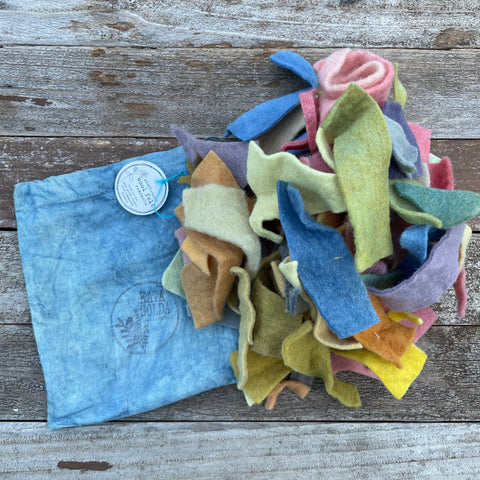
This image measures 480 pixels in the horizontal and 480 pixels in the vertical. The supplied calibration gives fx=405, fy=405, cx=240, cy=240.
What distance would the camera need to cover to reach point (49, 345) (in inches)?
23.3

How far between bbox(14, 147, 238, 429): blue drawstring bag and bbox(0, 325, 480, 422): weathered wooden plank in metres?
0.05

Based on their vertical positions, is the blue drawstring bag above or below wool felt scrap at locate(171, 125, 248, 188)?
below

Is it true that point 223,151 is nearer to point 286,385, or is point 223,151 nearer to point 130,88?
point 130,88

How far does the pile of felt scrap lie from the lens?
1.42ft

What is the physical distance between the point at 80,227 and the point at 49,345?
18 centimetres

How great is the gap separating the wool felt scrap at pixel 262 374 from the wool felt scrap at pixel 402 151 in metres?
0.30

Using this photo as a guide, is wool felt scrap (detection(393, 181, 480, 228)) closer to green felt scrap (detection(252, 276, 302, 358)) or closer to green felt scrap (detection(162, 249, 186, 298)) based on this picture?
green felt scrap (detection(252, 276, 302, 358))

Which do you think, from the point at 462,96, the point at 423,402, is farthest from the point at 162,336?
the point at 462,96

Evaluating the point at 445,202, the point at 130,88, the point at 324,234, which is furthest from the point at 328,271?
the point at 130,88

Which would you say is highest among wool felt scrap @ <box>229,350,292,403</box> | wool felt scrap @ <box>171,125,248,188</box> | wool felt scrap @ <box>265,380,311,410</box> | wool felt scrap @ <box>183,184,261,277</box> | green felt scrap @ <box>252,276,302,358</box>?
wool felt scrap @ <box>171,125,248,188</box>

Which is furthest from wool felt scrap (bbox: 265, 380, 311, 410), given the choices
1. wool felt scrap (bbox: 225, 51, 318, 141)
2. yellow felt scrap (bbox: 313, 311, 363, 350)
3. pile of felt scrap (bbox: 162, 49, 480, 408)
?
wool felt scrap (bbox: 225, 51, 318, 141)

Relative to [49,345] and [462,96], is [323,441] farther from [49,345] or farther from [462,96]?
[462,96]

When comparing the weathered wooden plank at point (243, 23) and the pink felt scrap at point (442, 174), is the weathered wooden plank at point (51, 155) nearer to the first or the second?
the weathered wooden plank at point (243, 23)

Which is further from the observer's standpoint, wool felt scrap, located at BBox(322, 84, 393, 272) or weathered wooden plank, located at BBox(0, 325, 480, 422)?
weathered wooden plank, located at BBox(0, 325, 480, 422)
